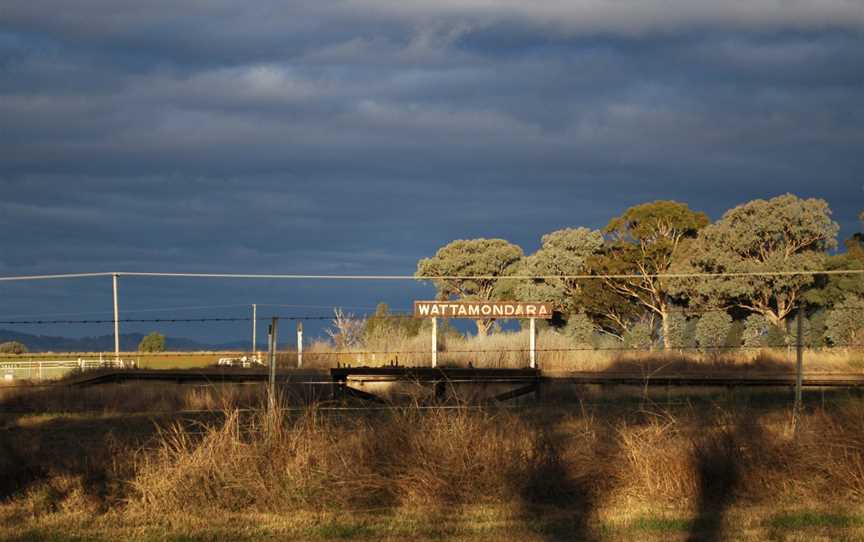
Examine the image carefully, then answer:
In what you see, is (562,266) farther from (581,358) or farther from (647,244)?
(581,358)

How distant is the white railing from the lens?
25594 millimetres

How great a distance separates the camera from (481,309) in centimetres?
2778

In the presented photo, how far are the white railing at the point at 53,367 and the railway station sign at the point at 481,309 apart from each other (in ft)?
24.1

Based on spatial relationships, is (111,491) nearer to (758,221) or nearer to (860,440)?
(860,440)

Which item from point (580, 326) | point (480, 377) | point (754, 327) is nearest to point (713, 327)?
point (754, 327)

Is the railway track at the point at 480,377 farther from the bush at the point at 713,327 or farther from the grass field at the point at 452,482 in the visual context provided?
the bush at the point at 713,327

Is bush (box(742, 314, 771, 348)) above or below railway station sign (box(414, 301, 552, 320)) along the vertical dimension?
below

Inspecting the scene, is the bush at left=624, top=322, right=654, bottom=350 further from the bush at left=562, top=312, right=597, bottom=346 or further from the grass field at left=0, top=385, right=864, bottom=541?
the grass field at left=0, top=385, right=864, bottom=541

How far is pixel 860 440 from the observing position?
453 inches

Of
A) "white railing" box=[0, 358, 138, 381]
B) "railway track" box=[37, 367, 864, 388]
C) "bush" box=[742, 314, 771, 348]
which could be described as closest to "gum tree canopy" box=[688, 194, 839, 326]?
"bush" box=[742, 314, 771, 348]

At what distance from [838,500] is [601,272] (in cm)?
4063

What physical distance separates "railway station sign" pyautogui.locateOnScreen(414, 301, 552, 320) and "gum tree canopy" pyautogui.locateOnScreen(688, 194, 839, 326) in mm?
20230

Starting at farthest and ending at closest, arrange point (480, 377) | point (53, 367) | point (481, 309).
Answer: point (53, 367) < point (481, 309) < point (480, 377)

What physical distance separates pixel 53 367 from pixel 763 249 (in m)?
29.6
